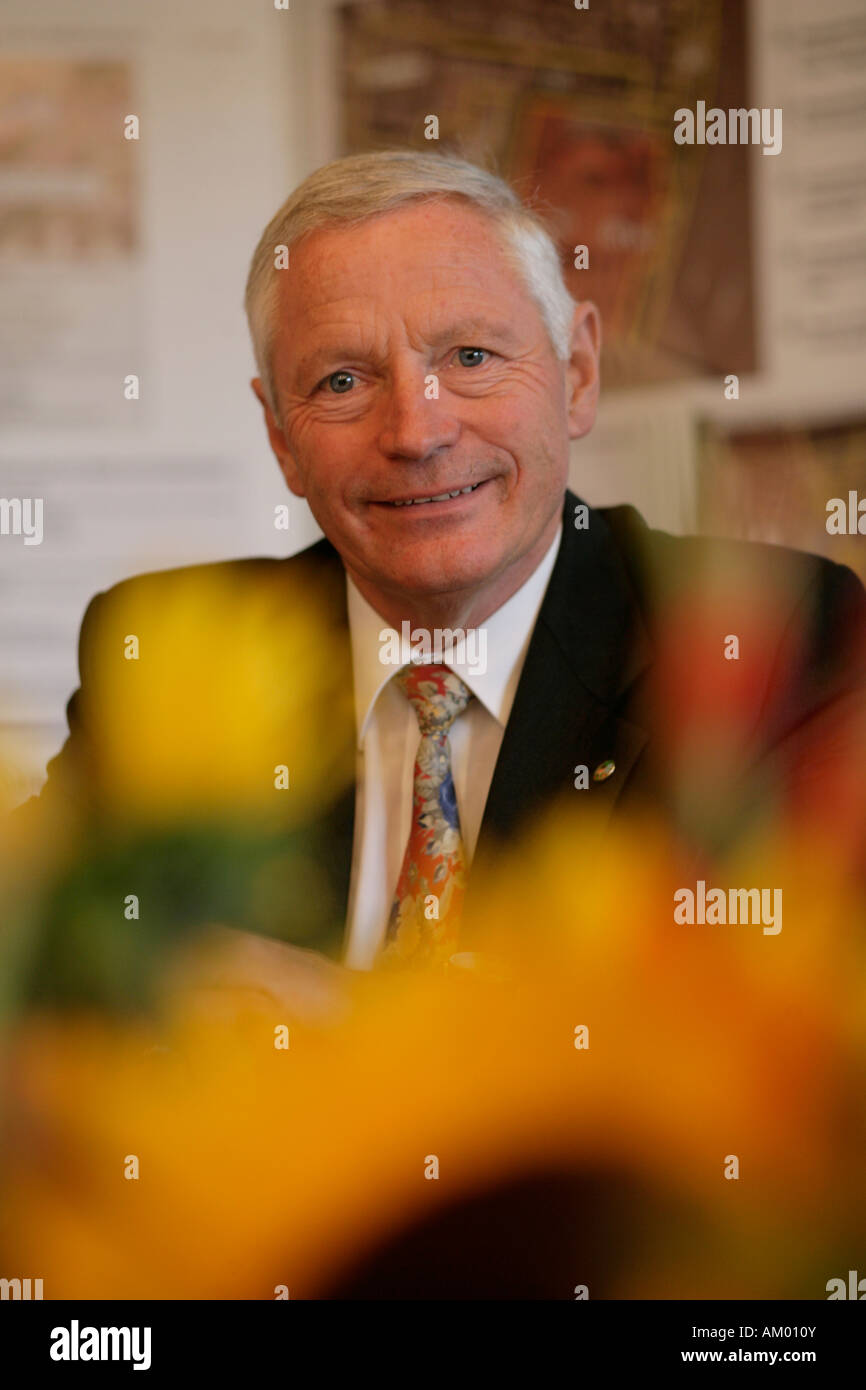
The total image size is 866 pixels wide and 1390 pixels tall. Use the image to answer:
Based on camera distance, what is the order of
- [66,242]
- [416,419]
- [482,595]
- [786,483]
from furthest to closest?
[66,242] < [786,483] < [482,595] < [416,419]

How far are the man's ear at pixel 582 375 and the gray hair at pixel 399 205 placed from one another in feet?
0.07

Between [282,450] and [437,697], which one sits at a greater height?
[282,450]

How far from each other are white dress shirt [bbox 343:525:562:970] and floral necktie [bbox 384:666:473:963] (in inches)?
0.6

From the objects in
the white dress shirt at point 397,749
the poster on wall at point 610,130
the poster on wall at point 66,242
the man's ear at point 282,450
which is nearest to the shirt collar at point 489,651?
the white dress shirt at point 397,749

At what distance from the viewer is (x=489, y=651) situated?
121 centimetres

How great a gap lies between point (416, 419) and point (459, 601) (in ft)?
0.55

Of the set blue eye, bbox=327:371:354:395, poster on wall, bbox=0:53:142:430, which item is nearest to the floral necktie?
blue eye, bbox=327:371:354:395

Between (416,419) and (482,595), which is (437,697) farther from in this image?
(416,419)

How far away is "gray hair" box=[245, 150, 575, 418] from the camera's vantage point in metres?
1.11

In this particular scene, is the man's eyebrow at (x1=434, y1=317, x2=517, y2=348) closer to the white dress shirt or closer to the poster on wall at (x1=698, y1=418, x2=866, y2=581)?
the white dress shirt

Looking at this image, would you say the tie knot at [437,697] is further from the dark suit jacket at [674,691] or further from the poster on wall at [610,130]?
the poster on wall at [610,130]

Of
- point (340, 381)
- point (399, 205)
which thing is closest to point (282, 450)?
point (340, 381)
